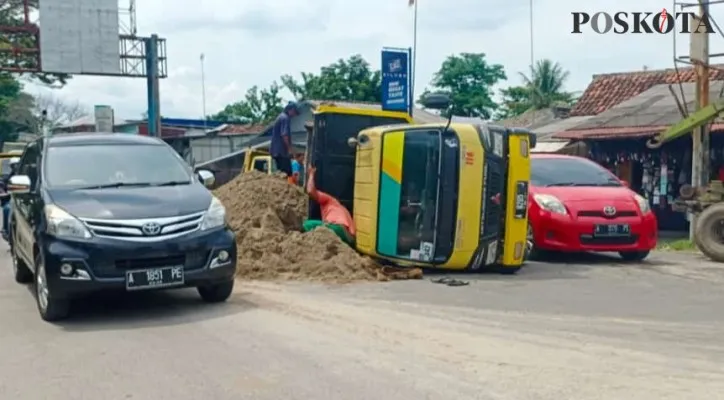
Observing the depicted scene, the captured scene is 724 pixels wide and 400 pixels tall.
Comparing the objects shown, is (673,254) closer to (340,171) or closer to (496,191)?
(496,191)

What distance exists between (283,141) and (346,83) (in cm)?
3266

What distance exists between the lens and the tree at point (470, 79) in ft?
162

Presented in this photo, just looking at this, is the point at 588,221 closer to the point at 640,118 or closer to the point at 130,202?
the point at 130,202

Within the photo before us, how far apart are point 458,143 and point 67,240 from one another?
4.58 m

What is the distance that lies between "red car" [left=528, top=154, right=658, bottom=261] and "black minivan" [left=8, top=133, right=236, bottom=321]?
5063mm

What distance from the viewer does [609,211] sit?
1156 cm

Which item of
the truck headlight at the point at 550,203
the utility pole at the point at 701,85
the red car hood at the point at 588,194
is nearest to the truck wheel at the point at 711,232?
the red car hood at the point at 588,194

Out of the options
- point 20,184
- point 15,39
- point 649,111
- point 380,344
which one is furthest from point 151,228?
point 15,39

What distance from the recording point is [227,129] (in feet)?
146

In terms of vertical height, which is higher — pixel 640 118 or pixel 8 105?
pixel 8 105

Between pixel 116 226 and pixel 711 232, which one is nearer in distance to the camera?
pixel 116 226

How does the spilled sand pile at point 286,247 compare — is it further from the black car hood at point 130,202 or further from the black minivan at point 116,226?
the black car hood at point 130,202

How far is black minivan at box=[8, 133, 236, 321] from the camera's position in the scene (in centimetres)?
732

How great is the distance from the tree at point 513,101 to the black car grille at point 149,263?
1631 inches
